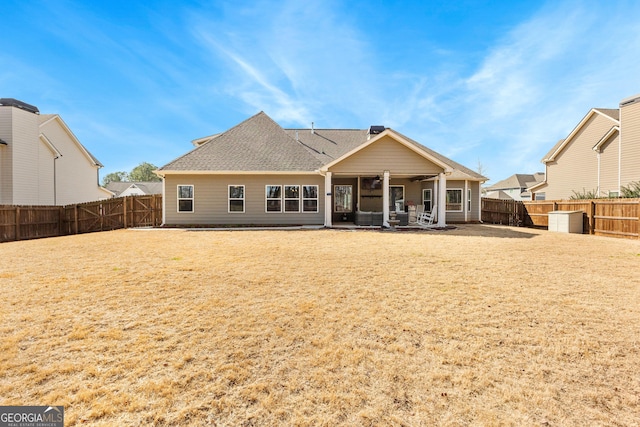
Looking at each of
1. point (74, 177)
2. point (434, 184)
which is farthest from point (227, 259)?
point (74, 177)

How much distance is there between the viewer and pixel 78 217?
16.6 meters

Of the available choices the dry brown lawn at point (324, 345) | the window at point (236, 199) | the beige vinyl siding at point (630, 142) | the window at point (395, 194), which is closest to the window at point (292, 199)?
the window at point (236, 199)

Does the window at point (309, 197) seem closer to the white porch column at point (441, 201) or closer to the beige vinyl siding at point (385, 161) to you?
the beige vinyl siding at point (385, 161)

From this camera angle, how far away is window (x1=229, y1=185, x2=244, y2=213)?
16516 mm

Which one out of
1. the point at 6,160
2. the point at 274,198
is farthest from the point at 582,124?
the point at 6,160

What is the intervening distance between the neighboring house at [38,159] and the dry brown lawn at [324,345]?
1640 centimetres

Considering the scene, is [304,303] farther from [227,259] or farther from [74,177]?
[74,177]

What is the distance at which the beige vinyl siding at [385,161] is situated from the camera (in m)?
15.3

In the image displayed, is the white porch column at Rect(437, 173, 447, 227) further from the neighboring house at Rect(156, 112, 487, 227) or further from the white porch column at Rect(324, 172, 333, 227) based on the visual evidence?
the white porch column at Rect(324, 172, 333, 227)

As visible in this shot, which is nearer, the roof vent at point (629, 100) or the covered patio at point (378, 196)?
the roof vent at point (629, 100)

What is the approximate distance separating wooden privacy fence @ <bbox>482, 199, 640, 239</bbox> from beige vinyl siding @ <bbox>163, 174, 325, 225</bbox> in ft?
45.4

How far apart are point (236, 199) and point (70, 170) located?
55.5 feet

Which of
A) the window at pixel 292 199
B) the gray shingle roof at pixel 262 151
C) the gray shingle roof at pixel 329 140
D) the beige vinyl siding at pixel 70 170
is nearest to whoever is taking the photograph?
the gray shingle roof at pixel 262 151
